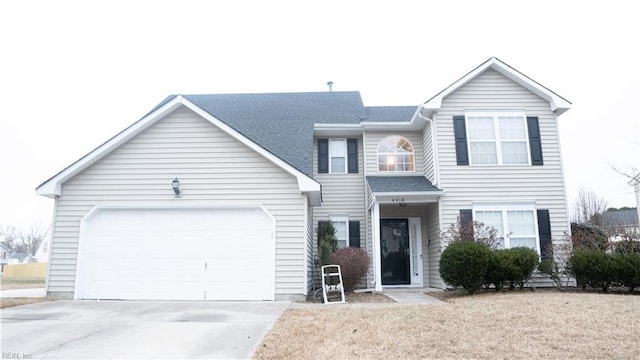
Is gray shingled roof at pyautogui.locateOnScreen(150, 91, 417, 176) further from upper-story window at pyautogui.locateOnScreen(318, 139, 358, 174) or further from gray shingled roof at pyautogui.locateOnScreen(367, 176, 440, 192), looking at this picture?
gray shingled roof at pyautogui.locateOnScreen(367, 176, 440, 192)

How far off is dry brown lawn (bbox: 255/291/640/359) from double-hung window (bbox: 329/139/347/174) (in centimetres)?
703

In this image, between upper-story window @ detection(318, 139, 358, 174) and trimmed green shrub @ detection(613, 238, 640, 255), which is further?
upper-story window @ detection(318, 139, 358, 174)

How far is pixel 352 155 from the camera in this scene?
1462 cm

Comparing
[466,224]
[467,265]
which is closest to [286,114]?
[466,224]

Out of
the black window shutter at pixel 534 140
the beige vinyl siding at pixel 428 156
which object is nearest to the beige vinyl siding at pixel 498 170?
the black window shutter at pixel 534 140

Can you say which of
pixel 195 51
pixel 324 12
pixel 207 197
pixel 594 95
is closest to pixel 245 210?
pixel 207 197

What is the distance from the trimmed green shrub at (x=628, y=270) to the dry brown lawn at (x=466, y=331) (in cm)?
165

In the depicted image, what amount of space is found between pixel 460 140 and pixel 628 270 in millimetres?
5238

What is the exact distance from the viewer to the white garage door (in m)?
9.80

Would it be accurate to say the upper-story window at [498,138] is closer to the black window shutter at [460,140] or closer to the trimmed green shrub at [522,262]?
the black window shutter at [460,140]

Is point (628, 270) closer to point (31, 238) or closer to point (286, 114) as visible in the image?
point (286, 114)

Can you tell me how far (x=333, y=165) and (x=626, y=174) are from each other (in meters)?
12.2

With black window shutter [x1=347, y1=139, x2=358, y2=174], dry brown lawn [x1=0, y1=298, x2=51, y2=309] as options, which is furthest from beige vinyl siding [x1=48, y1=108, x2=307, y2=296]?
black window shutter [x1=347, y1=139, x2=358, y2=174]

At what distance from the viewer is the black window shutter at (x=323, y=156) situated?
14492mm
